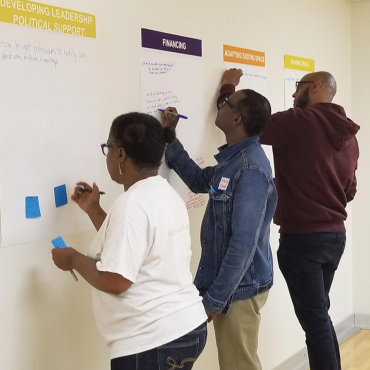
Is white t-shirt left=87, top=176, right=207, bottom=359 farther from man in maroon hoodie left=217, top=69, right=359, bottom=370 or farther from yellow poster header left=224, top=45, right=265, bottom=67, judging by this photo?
yellow poster header left=224, top=45, right=265, bottom=67

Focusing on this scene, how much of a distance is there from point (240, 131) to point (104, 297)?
0.92m

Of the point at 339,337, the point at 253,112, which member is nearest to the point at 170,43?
the point at 253,112

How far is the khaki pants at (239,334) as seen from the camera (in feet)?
7.07

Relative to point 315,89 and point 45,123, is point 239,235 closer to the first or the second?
point 45,123

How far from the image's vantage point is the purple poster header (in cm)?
232

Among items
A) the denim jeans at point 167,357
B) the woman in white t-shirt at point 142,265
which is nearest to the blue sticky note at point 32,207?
the woman in white t-shirt at point 142,265

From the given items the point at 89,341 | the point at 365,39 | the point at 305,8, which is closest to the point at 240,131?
the point at 89,341

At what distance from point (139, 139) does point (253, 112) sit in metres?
0.68

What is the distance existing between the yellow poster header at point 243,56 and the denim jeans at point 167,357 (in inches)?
62.9

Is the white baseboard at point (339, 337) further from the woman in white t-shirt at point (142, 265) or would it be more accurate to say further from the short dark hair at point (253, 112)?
the woman in white t-shirt at point (142, 265)

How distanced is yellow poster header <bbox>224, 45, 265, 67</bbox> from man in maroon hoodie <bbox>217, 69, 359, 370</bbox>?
0.10m

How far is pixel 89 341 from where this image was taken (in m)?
2.12

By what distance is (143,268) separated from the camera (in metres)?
1.62

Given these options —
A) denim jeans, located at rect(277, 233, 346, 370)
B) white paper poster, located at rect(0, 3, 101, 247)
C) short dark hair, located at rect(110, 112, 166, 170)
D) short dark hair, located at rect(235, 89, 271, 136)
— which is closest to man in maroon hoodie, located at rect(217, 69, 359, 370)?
denim jeans, located at rect(277, 233, 346, 370)
